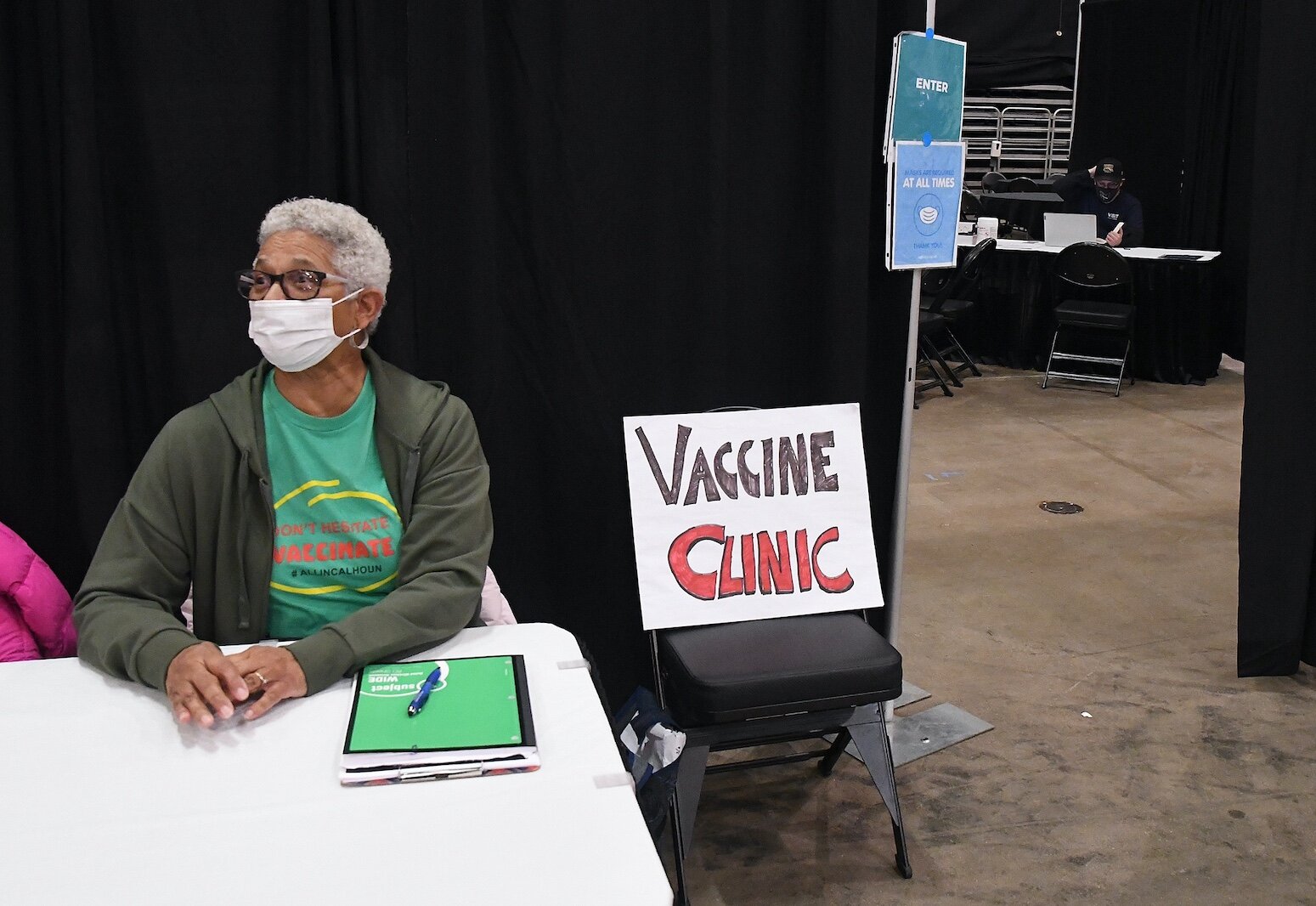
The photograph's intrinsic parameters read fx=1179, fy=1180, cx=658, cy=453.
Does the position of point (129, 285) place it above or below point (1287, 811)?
above

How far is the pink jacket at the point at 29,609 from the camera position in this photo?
2061 mm

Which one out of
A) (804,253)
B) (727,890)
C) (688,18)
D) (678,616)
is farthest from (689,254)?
(727,890)

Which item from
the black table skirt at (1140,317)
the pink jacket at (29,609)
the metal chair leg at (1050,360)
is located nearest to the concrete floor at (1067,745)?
the pink jacket at (29,609)

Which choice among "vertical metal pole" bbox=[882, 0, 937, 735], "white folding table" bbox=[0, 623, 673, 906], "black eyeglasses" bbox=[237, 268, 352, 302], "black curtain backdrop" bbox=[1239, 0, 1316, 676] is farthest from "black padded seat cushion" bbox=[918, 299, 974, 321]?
"white folding table" bbox=[0, 623, 673, 906]

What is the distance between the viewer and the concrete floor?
2566 mm

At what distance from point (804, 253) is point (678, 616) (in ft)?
3.20

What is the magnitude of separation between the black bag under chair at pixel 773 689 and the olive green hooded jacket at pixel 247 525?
578mm

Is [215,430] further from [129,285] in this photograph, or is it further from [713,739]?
[713,739]

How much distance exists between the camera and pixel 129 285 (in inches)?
94.0

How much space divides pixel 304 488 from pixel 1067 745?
215cm

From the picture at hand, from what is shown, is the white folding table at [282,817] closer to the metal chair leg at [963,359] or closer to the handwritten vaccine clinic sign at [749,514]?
the handwritten vaccine clinic sign at [749,514]

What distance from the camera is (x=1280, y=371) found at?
11.0 feet

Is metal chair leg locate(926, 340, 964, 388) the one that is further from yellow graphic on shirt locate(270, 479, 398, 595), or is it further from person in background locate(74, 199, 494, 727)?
yellow graphic on shirt locate(270, 479, 398, 595)

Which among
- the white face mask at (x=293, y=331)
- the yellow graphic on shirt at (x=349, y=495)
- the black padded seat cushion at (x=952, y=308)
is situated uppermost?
the white face mask at (x=293, y=331)
